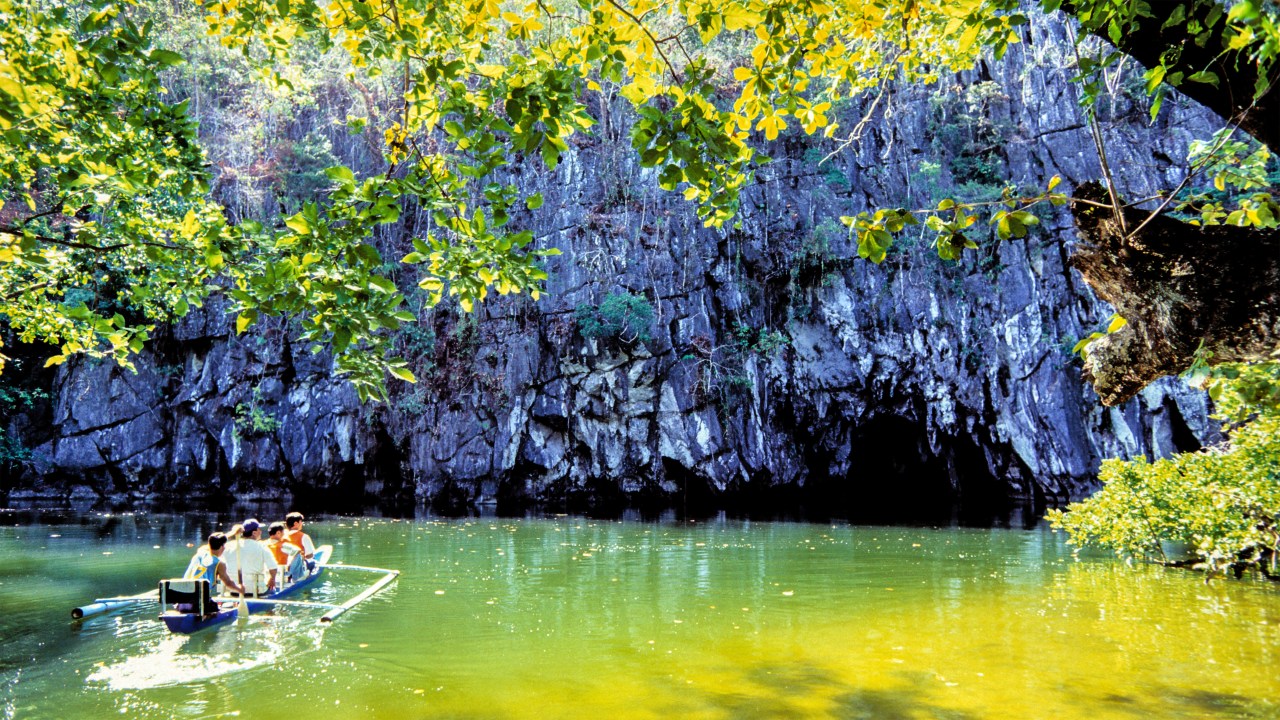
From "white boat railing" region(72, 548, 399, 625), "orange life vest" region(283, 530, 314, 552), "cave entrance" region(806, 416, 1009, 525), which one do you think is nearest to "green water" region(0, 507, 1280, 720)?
"white boat railing" region(72, 548, 399, 625)

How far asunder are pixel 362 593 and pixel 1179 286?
26.6 ft

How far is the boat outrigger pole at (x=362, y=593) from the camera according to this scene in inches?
283

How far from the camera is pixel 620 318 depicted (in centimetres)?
2209

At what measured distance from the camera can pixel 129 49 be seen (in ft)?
10.6

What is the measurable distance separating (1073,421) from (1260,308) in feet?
64.2

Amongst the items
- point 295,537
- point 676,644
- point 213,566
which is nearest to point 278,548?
point 295,537

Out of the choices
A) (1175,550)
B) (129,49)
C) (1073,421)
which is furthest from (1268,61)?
(1073,421)

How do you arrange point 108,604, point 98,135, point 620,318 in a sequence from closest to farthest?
point 98,135
point 108,604
point 620,318

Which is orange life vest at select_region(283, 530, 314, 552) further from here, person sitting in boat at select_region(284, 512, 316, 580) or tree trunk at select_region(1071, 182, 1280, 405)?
tree trunk at select_region(1071, 182, 1280, 405)

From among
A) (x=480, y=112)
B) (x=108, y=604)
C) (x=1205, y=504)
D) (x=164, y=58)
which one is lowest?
(x=108, y=604)

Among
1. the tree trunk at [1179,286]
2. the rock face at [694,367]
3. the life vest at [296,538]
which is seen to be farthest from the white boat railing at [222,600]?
the rock face at [694,367]

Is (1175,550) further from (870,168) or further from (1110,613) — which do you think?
(870,168)

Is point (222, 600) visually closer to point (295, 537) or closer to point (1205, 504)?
point (295, 537)

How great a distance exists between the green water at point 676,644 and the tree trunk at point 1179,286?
9.13 ft
